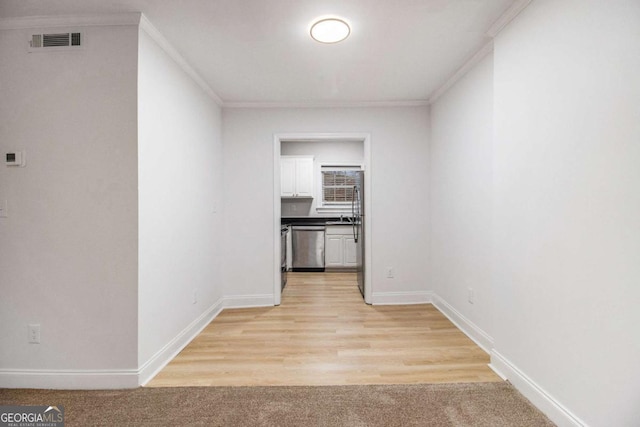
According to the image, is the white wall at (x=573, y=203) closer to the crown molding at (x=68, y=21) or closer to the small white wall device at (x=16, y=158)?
the crown molding at (x=68, y=21)

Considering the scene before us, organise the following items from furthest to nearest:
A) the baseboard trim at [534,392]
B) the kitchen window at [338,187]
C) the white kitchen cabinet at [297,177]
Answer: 1. the kitchen window at [338,187]
2. the white kitchen cabinet at [297,177]
3. the baseboard trim at [534,392]

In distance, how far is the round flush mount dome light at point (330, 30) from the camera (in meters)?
2.08

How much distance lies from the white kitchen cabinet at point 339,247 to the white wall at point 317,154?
0.68m

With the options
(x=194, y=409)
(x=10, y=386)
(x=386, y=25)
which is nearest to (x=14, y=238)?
(x=10, y=386)

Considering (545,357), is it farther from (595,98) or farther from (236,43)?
(236,43)

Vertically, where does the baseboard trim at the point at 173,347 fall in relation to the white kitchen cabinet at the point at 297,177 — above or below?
below

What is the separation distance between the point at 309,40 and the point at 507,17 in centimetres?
138

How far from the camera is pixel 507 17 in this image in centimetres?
200

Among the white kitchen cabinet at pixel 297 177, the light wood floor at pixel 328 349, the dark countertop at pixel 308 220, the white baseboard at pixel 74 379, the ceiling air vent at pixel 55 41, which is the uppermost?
the ceiling air vent at pixel 55 41

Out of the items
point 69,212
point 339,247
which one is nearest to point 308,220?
point 339,247

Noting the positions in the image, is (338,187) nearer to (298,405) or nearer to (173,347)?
(173,347)

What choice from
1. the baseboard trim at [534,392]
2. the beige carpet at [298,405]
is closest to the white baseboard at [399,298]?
the baseboard trim at [534,392]

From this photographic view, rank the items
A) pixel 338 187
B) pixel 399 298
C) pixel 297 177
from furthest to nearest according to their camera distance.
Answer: pixel 338 187 → pixel 297 177 → pixel 399 298

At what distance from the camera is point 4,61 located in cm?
200
